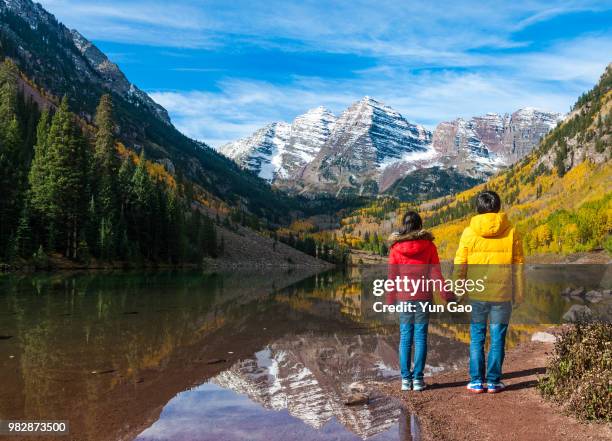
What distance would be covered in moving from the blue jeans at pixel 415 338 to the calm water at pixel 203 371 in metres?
0.99

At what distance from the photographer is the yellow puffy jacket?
1012 cm

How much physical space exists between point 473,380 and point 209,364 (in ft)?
23.7

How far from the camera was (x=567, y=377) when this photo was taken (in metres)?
9.84

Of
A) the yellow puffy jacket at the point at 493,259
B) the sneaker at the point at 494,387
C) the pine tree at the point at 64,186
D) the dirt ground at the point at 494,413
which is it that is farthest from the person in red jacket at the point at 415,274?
the pine tree at the point at 64,186

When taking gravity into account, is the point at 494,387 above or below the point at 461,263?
below

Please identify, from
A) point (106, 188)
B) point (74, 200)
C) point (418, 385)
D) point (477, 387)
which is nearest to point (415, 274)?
point (418, 385)

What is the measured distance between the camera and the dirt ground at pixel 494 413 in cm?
802

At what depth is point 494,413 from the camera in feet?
30.0

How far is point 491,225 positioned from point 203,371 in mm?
8240

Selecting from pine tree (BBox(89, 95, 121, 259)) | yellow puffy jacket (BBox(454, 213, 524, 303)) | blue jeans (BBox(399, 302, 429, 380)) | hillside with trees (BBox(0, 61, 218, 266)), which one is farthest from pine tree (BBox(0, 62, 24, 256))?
yellow puffy jacket (BBox(454, 213, 524, 303))

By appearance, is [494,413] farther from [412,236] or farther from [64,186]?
[64,186]

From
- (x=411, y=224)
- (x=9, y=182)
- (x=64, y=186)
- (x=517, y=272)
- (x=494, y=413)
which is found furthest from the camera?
(x=64, y=186)

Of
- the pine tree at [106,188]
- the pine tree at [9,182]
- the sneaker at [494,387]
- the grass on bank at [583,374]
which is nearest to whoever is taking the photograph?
the grass on bank at [583,374]

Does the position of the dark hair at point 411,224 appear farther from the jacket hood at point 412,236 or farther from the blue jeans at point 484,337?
the blue jeans at point 484,337
